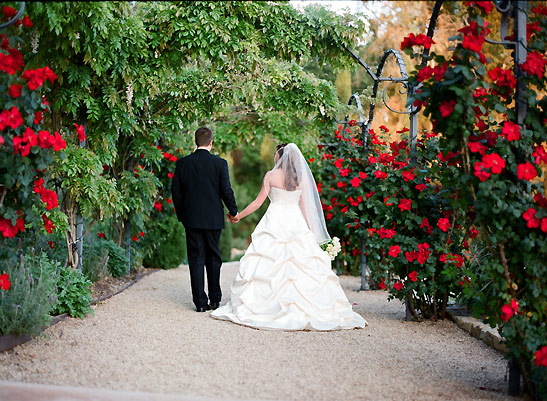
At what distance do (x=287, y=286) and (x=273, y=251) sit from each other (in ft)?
1.42

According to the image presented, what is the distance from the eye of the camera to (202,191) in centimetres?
704

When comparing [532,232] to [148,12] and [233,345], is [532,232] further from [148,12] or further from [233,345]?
[148,12]

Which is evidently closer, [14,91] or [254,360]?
[14,91]

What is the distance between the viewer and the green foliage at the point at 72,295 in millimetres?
5859

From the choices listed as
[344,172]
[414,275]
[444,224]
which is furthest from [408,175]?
[344,172]

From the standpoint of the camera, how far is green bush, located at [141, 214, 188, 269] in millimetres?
11188

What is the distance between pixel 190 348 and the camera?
5023mm

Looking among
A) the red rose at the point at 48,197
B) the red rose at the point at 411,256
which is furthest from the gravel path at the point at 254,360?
the red rose at the point at 48,197

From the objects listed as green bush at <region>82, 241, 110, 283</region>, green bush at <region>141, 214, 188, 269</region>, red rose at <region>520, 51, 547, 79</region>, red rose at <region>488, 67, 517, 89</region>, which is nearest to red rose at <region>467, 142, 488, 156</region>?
red rose at <region>488, 67, 517, 89</region>

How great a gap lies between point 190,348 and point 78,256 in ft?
8.59

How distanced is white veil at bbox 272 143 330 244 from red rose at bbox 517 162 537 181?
3.48 m

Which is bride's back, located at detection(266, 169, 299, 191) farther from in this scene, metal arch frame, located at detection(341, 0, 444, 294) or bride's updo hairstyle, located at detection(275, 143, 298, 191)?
metal arch frame, located at detection(341, 0, 444, 294)

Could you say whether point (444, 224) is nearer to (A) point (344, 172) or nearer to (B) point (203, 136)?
(B) point (203, 136)

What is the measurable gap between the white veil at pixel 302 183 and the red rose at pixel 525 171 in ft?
11.4
